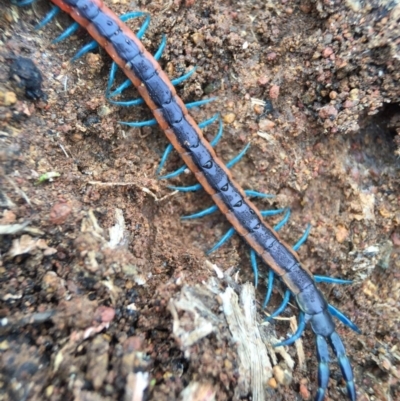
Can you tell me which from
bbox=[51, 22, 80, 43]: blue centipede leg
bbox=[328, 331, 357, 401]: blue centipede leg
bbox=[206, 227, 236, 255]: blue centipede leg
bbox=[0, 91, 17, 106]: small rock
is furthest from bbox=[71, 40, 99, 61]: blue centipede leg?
bbox=[328, 331, 357, 401]: blue centipede leg

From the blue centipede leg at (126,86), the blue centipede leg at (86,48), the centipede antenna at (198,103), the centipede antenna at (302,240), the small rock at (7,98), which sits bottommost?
the centipede antenna at (302,240)


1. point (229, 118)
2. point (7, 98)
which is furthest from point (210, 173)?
point (7, 98)

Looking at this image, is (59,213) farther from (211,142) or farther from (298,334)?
(298,334)

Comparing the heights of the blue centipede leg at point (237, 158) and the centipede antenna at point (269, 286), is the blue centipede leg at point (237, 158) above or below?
above

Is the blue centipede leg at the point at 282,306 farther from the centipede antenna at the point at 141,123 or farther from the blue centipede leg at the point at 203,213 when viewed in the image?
the centipede antenna at the point at 141,123

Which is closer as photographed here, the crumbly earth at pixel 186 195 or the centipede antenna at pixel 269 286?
the crumbly earth at pixel 186 195

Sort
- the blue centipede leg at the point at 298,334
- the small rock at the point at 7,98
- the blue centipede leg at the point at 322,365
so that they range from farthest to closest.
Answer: the blue centipede leg at the point at 298,334 < the blue centipede leg at the point at 322,365 < the small rock at the point at 7,98

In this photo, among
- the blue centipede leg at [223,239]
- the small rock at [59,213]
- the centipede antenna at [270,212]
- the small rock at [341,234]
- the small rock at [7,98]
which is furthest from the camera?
the small rock at [341,234]

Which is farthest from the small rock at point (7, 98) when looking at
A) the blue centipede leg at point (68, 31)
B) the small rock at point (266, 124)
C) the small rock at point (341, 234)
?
the small rock at point (341, 234)

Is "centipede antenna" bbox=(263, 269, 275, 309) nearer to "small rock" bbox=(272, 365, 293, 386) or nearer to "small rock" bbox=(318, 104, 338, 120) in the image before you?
"small rock" bbox=(272, 365, 293, 386)
